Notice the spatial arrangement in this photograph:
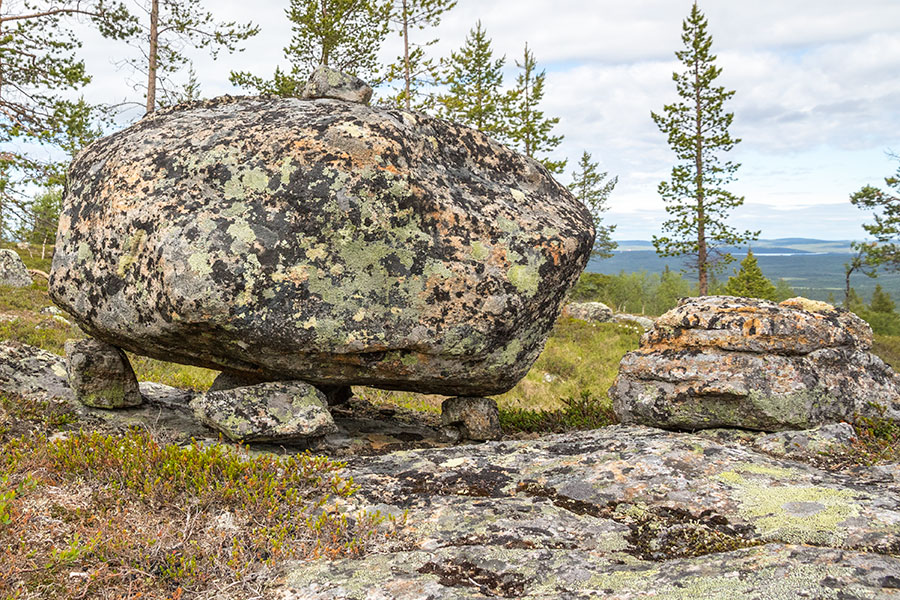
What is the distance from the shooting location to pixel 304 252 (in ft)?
21.5

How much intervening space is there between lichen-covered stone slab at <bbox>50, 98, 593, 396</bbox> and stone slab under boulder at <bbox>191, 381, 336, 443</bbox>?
293 millimetres

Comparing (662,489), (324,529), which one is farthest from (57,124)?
(662,489)

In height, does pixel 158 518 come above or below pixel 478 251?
below

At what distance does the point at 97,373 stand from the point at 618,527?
7006 millimetres

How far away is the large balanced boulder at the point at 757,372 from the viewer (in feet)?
24.3

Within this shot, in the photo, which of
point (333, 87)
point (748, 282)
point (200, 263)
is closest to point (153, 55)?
point (333, 87)

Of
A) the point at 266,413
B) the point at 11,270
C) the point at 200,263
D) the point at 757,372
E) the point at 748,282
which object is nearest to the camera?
the point at 200,263

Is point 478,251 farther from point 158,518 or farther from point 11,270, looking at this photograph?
point 11,270

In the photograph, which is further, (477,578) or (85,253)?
(85,253)

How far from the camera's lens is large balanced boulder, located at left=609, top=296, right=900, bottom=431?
24.3 ft

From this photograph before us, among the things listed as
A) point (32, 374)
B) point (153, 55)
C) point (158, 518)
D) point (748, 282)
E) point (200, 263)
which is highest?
point (153, 55)

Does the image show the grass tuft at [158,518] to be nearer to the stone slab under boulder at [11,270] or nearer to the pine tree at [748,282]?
the stone slab under boulder at [11,270]

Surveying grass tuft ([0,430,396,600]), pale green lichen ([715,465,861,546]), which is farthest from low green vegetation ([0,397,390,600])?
pale green lichen ([715,465,861,546])

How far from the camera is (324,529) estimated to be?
448 centimetres
